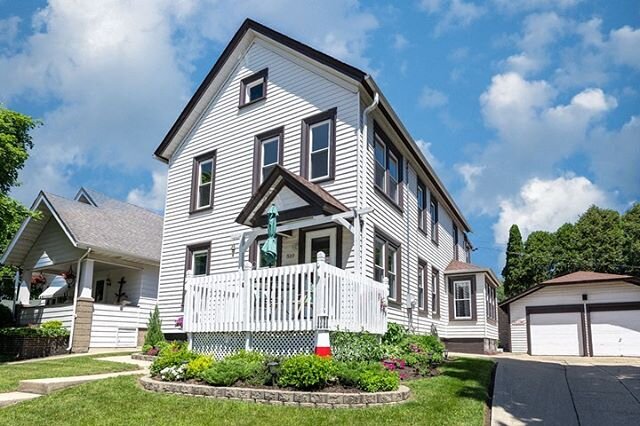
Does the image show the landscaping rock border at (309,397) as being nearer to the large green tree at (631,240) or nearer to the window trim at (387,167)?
the window trim at (387,167)

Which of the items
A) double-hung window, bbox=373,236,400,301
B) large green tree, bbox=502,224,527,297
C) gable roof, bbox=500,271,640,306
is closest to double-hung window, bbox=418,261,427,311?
double-hung window, bbox=373,236,400,301

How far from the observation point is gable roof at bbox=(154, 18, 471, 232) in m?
12.9

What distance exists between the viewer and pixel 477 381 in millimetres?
9586

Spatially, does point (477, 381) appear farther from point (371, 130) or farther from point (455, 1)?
point (455, 1)

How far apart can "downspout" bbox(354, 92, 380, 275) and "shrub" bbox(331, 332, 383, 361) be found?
2064 millimetres

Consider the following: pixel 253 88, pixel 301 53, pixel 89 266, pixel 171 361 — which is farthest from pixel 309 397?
pixel 89 266

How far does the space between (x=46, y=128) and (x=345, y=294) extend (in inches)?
531

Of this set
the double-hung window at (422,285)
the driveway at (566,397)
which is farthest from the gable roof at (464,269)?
the driveway at (566,397)

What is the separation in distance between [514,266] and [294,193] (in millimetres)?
29921

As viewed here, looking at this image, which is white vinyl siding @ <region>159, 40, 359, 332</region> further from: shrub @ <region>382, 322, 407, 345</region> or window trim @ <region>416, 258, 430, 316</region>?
window trim @ <region>416, 258, 430, 316</region>

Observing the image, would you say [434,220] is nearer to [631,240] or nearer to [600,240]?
[600,240]

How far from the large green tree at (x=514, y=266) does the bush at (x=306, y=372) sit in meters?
32.7

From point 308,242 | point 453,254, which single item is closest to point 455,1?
point 308,242

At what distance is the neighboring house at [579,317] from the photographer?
19922 mm
